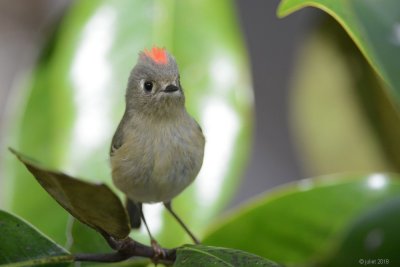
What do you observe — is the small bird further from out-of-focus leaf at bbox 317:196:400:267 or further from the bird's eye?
out-of-focus leaf at bbox 317:196:400:267

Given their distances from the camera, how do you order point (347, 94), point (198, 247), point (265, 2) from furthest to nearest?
point (265, 2) < point (347, 94) < point (198, 247)

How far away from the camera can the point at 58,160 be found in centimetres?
162

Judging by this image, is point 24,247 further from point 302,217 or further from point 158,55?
point 302,217

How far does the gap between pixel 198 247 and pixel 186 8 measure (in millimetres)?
981

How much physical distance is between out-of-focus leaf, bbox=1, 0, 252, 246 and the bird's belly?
215 millimetres

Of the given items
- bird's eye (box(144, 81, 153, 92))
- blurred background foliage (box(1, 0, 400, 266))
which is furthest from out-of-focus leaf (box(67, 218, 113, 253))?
bird's eye (box(144, 81, 153, 92))

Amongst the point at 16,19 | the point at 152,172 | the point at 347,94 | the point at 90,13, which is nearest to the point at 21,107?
the point at 90,13

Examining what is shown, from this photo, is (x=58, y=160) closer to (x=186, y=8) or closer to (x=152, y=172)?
(x=152, y=172)

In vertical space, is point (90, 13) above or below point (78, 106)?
above

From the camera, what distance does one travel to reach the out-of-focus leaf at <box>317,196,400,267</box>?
4.40ft

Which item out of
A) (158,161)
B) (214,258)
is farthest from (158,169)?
(214,258)

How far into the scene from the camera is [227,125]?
1.59 m

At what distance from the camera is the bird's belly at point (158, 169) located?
4.21ft

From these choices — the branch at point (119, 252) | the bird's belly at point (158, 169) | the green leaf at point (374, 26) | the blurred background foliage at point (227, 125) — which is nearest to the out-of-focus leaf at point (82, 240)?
the blurred background foliage at point (227, 125)
